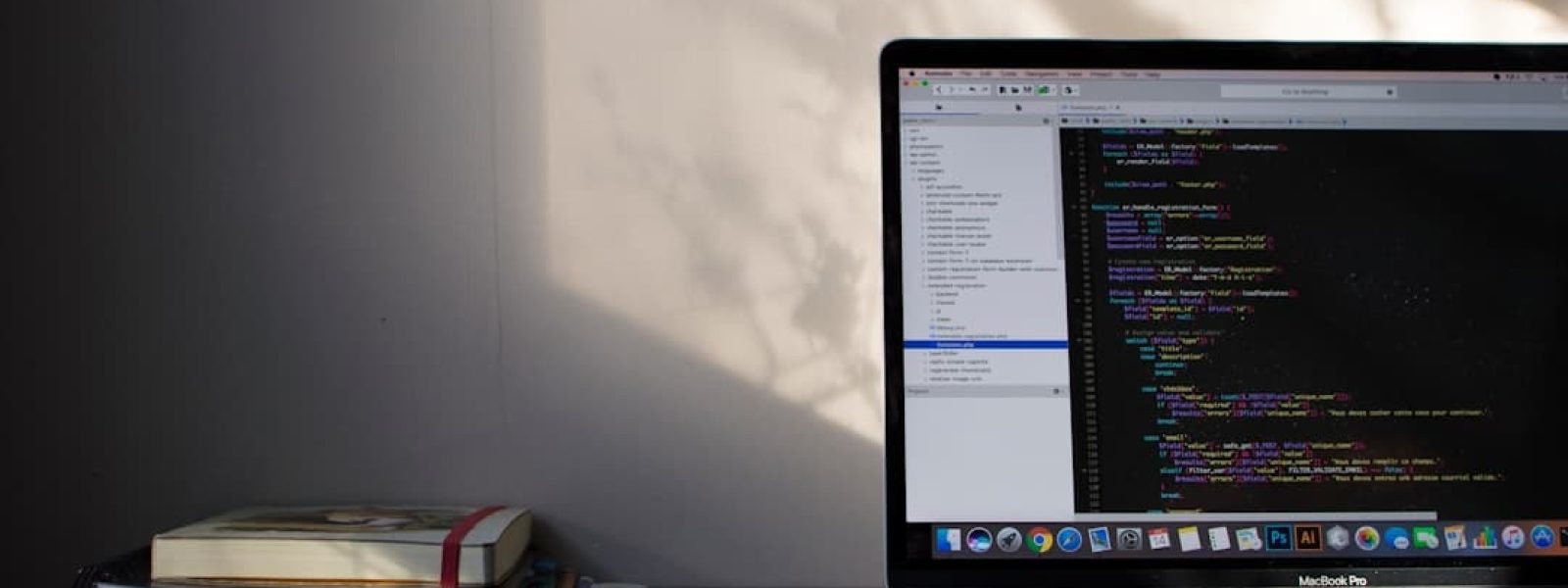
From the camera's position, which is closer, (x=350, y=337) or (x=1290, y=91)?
(x=1290, y=91)

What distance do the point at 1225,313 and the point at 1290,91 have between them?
0.51ft

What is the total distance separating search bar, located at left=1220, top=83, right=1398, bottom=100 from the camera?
794mm

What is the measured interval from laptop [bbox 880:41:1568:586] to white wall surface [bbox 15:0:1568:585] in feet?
0.70

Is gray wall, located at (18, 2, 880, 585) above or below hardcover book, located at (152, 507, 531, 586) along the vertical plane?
above

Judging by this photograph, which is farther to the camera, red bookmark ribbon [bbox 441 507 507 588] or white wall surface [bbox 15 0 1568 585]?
white wall surface [bbox 15 0 1568 585]

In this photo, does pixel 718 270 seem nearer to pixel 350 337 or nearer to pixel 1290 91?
pixel 350 337

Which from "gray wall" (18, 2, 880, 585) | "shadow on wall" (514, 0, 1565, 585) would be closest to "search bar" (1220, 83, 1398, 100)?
"shadow on wall" (514, 0, 1565, 585)

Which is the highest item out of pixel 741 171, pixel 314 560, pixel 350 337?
pixel 741 171

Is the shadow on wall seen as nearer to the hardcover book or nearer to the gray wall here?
the gray wall

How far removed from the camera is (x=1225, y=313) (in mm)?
774

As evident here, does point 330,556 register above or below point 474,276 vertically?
below

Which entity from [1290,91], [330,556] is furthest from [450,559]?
[1290,91]

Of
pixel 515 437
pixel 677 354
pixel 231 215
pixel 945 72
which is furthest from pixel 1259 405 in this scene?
pixel 231 215

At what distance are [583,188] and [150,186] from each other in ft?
1.16
